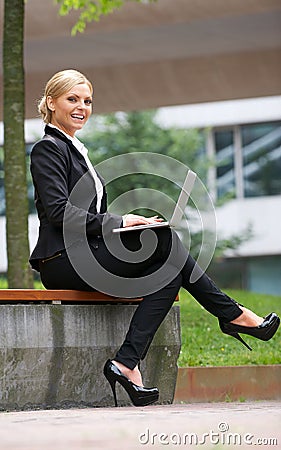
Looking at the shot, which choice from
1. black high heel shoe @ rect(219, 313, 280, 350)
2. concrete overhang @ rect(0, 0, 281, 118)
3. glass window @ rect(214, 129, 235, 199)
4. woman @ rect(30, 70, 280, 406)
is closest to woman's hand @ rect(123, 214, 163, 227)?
woman @ rect(30, 70, 280, 406)

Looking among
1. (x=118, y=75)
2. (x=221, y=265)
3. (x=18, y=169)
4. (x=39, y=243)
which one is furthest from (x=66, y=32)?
(x=221, y=265)

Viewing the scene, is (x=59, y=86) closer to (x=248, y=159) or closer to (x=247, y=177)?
(x=248, y=159)

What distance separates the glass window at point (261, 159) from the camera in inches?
1297

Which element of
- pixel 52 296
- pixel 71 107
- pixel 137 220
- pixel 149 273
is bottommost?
pixel 52 296

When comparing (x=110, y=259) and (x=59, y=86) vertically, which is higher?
(x=59, y=86)

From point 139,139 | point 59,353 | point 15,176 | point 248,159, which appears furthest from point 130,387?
point 248,159

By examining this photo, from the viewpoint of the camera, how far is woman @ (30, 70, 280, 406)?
5195mm

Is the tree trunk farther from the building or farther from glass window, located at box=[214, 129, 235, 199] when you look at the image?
glass window, located at box=[214, 129, 235, 199]

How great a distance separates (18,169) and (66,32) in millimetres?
7477

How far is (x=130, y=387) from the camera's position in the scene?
5133 millimetres

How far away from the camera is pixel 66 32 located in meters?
16.2

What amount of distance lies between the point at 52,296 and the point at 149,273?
0.49 meters

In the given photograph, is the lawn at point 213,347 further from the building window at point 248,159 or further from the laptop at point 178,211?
the building window at point 248,159

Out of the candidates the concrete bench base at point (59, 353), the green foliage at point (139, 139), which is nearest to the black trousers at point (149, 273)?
the concrete bench base at point (59, 353)
